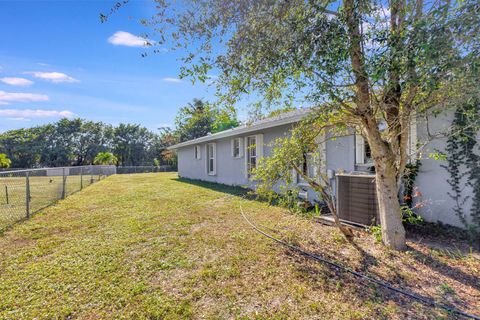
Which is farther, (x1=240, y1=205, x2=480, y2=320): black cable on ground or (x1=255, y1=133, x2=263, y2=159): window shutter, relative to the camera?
(x1=255, y1=133, x2=263, y2=159): window shutter

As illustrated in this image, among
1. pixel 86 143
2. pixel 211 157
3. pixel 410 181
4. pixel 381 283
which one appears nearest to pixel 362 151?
pixel 410 181

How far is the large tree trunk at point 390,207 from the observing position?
3463mm

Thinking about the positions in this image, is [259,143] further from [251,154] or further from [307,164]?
[307,164]

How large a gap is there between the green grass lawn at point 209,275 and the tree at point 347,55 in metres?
0.79

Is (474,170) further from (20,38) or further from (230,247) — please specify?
(20,38)

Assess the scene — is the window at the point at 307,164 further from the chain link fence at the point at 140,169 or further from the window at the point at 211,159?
the chain link fence at the point at 140,169

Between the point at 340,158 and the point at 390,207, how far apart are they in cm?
275

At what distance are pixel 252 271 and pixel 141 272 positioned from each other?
4.55 ft

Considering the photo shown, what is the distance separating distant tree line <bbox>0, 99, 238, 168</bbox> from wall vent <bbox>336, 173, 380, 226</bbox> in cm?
2718

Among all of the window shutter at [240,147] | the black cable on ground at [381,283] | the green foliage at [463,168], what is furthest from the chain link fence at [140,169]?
the green foliage at [463,168]

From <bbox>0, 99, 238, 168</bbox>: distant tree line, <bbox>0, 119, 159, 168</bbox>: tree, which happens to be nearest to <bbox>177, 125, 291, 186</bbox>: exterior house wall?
<bbox>0, 99, 238, 168</bbox>: distant tree line

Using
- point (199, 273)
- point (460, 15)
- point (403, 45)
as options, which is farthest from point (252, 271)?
point (460, 15)

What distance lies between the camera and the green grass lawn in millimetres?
2275

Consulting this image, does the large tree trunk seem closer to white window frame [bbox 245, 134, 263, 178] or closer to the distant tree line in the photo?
white window frame [bbox 245, 134, 263, 178]
